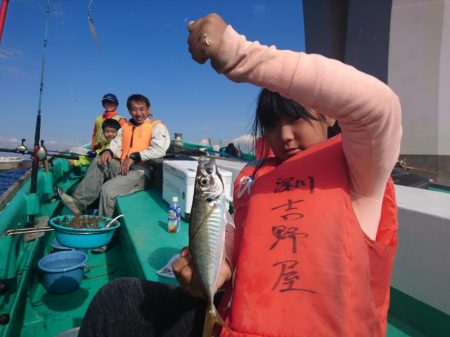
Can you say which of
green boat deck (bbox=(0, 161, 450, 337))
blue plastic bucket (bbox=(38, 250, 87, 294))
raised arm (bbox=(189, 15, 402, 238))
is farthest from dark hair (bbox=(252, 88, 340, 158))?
blue plastic bucket (bbox=(38, 250, 87, 294))

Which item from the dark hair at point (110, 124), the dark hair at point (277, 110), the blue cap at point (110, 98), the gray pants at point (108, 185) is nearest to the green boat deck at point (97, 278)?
the gray pants at point (108, 185)

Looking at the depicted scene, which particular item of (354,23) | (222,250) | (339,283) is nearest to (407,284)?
(339,283)

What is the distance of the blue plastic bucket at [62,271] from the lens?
2994mm

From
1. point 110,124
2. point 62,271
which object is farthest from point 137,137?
point 62,271

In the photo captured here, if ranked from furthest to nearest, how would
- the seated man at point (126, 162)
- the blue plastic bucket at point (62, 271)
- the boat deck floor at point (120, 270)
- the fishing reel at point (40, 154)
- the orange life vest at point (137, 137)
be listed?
the orange life vest at point (137, 137), the seated man at point (126, 162), the fishing reel at point (40, 154), the blue plastic bucket at point (62, 271), the boat deck floor at point (120, 270)

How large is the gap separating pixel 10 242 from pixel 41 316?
33.6 inches

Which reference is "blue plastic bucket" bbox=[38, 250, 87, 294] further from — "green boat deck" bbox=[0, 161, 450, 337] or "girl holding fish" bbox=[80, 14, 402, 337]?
"girl holding fish" bbox=[80, 14, 402, 337]

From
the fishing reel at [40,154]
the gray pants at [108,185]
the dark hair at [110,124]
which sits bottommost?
the gray pants at [108,185]

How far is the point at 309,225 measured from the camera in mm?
1127

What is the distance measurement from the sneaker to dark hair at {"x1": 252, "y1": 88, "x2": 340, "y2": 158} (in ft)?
15.5

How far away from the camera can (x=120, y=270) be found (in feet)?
12.4

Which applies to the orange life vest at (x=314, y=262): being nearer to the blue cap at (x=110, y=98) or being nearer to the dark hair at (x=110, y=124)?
the dark hair at (x=110, y=124)

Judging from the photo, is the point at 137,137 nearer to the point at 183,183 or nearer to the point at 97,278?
the point at 183,183

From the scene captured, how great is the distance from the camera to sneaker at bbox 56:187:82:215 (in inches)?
198
